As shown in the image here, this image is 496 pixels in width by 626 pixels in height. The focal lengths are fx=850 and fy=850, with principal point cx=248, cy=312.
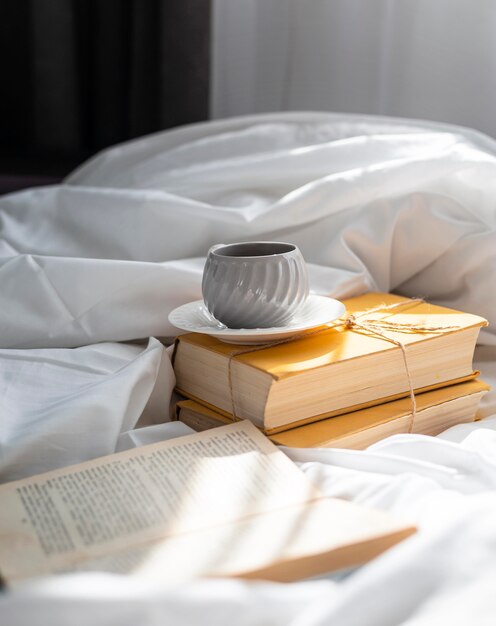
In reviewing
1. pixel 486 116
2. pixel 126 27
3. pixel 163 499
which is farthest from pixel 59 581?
pixel 126 27

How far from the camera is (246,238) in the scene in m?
0.86

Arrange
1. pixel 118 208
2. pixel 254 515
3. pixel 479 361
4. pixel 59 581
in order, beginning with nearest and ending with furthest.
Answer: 1. pixel 59 581
2. pixel 254 515
3. pixel 479 361
4. pixel 118 208

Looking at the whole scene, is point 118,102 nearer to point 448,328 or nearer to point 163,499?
point 448,328

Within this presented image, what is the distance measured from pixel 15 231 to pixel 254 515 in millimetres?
570

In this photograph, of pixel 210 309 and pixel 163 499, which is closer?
pixel 163 499

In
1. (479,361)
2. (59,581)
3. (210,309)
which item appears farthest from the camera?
(479,361)

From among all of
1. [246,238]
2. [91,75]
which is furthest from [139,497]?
[91,75]

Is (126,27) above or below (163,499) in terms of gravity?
above

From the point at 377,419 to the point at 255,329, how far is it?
0.11 meters

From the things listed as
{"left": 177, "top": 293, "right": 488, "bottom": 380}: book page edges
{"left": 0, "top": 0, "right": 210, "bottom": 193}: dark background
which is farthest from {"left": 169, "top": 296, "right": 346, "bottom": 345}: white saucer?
{"left": 0, "top": 0, "right": 210, "bottom": 193}: dark background

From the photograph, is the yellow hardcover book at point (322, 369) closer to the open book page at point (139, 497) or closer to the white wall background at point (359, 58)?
the open book page at point (139, 497)

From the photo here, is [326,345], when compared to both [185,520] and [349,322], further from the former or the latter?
[185,520]

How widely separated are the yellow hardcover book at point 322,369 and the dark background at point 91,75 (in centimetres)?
105

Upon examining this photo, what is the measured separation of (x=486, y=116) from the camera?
1.28 m
